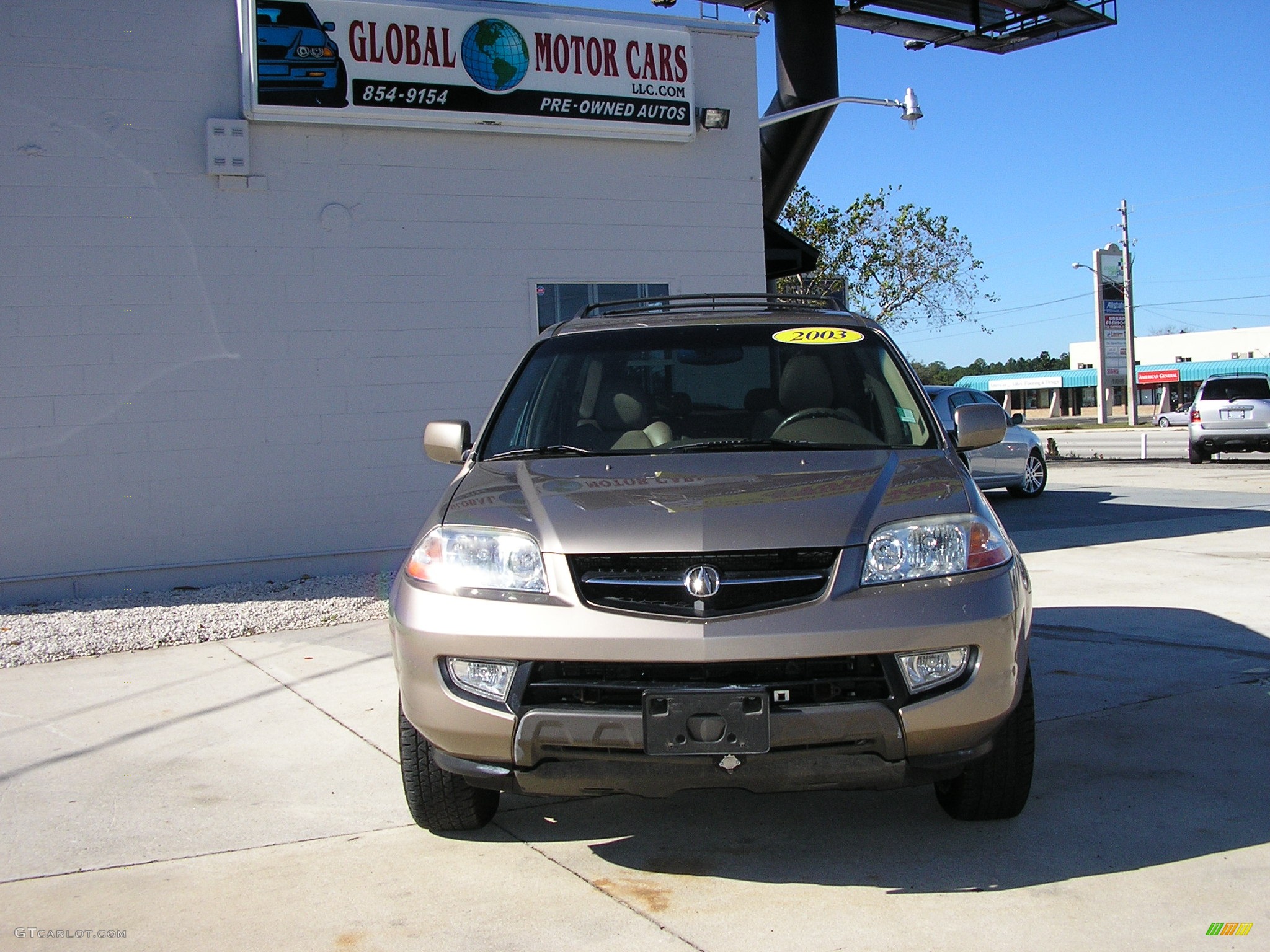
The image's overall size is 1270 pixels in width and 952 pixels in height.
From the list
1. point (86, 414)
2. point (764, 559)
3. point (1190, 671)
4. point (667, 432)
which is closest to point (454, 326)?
point (86, 414)

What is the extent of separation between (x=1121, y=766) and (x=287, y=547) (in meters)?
6.71

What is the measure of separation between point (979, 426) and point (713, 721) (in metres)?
1.83

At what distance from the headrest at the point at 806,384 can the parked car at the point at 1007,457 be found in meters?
9.72

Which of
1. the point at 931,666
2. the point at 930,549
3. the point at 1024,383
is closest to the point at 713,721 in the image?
the point at 931,666

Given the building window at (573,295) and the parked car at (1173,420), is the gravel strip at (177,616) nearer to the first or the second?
the building window at (573,295)

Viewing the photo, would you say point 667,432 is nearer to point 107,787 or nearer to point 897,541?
point 897,541

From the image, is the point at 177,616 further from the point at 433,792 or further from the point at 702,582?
the point at 702,582

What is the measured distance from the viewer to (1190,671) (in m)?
5.70

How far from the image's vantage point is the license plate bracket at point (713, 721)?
3.05m

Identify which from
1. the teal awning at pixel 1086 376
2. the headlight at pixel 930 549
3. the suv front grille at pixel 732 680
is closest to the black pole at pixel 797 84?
the headlight at pixel 930 549

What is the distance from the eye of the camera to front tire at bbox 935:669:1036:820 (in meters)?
3.56

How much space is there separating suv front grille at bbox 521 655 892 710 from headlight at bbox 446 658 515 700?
0.10 m

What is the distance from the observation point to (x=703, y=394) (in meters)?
4.56

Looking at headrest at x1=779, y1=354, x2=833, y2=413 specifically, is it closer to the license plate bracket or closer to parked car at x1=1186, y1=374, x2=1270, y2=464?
the license plate bracket
